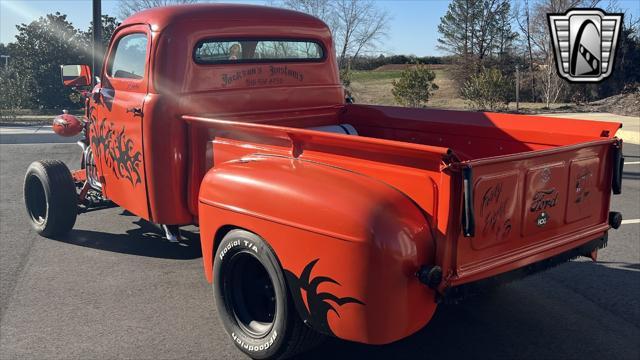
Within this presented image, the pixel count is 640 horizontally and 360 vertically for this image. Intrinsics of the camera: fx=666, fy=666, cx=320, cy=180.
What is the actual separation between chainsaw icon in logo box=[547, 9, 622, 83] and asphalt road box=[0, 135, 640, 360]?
14714 millimetres

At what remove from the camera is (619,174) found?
12.9 feet

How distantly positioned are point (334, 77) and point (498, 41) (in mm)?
26014

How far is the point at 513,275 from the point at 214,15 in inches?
112

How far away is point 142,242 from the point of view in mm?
5977

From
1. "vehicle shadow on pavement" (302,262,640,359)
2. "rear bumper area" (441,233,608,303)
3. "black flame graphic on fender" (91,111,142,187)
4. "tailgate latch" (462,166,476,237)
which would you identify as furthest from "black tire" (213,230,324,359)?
"black flame graphic on fender" (91,111,142,187)

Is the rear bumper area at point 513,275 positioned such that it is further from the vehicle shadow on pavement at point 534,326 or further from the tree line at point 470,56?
the tree line at point 470,56

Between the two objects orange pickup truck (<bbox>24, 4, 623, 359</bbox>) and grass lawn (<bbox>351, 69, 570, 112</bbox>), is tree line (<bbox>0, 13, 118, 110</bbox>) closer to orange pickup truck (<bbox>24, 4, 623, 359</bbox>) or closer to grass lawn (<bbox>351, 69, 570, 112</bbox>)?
grass lawn (<bbox>351, 69, 570, 112</bbox>)

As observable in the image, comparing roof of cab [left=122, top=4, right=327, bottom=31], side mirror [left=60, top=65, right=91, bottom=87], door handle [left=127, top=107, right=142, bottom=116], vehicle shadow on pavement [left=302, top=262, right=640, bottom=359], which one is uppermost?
roof of cab [left=122, top=4, right=327, bottom=31]

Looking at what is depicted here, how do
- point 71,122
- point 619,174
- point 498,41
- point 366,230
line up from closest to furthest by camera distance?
1. point 366,230
2. point 619,174
3. point 71,122
4. point 498,41

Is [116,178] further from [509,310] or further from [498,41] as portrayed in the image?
[498,41]

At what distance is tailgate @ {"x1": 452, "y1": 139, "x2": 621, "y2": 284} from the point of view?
10.2 ft

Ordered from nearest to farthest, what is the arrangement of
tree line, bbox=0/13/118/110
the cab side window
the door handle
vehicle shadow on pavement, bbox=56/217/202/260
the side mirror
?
the door handle, the cab side window, vehicle shadow on pavement, bbox=56/217/202/260, the side mirror, tree line, bbox=0/13/118/110

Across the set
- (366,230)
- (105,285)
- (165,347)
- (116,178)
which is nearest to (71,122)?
(116,178)

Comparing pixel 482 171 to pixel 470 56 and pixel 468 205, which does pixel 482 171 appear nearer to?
pixel 468 205
